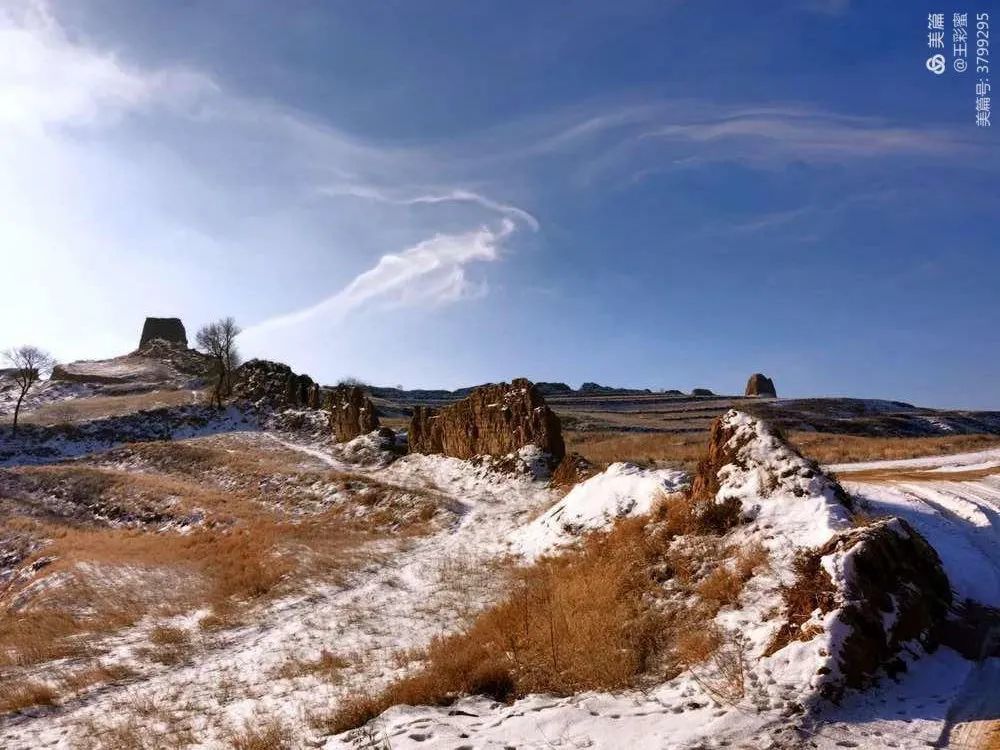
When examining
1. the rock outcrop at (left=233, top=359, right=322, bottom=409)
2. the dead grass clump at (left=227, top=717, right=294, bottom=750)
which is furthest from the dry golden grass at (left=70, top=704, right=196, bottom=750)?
the rock outcrop at (left=233, top=359, right=322, bottom=409)

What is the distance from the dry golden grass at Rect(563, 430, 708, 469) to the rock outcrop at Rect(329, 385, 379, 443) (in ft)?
43.9

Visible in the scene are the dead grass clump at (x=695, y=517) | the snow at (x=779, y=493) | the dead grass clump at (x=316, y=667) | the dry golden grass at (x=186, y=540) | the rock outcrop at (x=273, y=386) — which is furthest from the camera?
the rock outcrop at (x=273, y=386)

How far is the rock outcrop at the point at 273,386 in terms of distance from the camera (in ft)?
165

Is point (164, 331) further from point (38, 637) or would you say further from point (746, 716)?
point (746, 716)

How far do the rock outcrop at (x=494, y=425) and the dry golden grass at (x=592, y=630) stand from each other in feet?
45.9

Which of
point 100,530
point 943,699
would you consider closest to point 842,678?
point 943,699

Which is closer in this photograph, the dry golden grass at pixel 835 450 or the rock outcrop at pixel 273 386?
the dry golden grass at pixel 835 450

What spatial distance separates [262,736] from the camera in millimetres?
6418

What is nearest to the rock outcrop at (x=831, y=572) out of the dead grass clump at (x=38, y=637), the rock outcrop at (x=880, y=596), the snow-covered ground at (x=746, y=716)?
the rock outcrop at (x=880, y=596)

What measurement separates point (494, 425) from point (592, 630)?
19754 millimetres

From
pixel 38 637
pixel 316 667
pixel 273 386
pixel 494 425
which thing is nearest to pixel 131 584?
pixel 38 637

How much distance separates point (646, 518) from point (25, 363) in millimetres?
68187

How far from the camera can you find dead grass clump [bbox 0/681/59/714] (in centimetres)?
845

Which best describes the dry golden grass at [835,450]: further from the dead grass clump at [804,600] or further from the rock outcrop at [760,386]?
the rock outcrop at [760,386]
